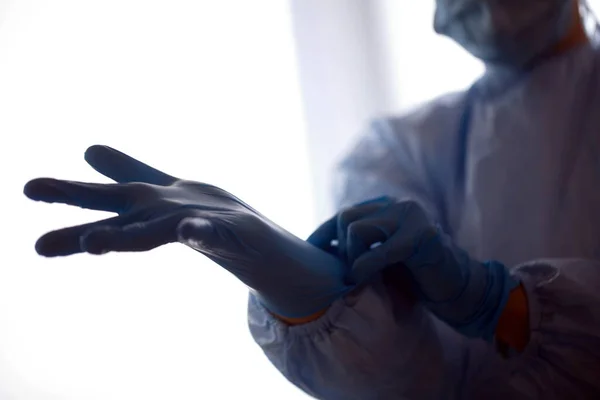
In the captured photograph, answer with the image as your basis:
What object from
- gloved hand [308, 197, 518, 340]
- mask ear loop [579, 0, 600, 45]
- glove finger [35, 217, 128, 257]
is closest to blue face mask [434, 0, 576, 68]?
mask ear loop [579, 0, 600, 45]

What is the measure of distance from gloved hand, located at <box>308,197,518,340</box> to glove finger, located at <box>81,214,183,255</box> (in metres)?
0.17

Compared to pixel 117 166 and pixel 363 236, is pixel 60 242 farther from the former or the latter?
pixel 363 236

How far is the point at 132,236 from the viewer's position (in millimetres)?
393

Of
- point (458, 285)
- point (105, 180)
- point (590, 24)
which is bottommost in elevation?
point (458, 285)

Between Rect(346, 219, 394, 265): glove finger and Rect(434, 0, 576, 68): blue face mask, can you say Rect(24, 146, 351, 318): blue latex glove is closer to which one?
Rect(346, 219, 394, 265): glove finger

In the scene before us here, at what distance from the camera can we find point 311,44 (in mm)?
1220

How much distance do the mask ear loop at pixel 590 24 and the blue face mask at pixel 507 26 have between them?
0.04 meters

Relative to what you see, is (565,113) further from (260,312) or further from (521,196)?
(260,312)

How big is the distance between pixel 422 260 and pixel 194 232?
0.73 feet

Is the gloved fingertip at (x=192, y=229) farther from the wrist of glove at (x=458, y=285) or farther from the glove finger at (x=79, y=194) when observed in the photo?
the wrist of glove at (x=458, y=285)

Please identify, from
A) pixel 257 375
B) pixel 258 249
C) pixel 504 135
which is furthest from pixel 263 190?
pixel 258 249

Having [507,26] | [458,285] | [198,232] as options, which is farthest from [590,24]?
[198,232]

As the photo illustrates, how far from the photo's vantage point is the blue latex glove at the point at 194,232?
39 cm

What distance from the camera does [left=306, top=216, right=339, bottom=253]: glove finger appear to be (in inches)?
22.7
